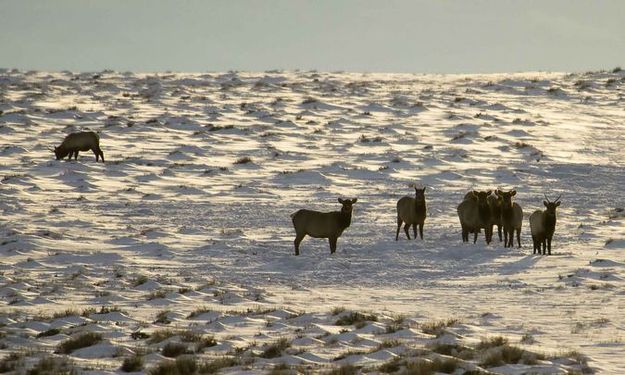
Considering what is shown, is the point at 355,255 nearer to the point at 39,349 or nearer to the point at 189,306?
the point at 189,306

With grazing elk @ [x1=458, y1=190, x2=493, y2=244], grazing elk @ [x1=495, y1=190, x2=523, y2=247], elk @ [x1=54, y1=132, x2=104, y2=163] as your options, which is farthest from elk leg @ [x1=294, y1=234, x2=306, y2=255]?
elk @ [x1=54, y1=132, x2=104, y2=163]

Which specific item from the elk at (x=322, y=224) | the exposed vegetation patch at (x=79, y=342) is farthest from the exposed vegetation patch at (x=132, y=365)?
the elk at (x=322, y=224)

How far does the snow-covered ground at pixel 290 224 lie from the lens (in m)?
16.0

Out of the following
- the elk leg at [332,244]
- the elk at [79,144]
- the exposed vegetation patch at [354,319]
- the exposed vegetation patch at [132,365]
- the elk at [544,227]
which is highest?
the elk at [79,144]

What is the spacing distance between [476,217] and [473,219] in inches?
3.5

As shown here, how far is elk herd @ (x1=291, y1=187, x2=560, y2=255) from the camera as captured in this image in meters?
23.4

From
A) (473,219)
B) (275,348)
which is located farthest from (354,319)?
(473,219)

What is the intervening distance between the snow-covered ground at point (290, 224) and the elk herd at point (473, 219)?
1.34ft

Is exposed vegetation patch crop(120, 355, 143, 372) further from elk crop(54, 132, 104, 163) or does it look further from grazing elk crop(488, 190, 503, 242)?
elk crop(54, 132, 104, 163)

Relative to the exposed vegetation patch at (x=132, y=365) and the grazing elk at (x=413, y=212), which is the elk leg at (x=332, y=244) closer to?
the grazing elk at (x=413, y=212)

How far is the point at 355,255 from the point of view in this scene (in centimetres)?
2367

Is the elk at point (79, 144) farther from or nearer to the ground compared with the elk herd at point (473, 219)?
farther from the ground

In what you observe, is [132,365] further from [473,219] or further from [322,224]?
[473,219]

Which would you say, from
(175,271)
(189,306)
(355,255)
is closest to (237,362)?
(189,306)
